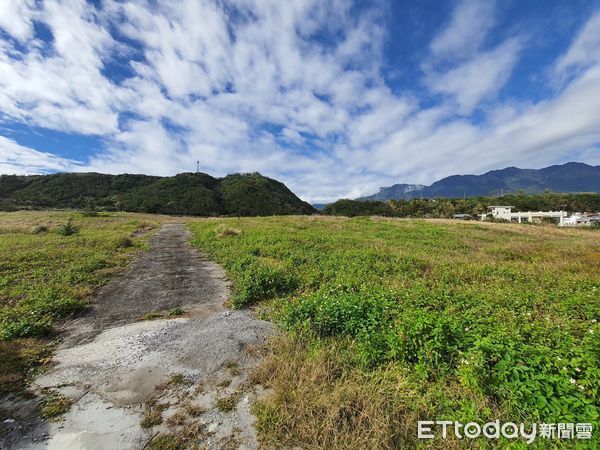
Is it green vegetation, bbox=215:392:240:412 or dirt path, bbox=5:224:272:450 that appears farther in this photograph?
green vegetation, bbox=215:392:240:412

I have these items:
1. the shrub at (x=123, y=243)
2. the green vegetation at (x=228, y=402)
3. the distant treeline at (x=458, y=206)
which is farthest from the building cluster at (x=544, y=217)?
the green vegetation at (x=228, y=402)

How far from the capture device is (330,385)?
3.58 m

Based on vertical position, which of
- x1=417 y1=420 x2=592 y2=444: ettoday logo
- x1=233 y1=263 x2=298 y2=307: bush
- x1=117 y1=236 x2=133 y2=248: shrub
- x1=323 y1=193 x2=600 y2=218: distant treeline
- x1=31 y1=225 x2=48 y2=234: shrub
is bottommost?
x1=417 y1=420 x2=592 y2=444: ettoday logo

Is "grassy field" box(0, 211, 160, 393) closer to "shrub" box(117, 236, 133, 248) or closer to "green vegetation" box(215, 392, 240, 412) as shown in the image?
"shrub" box(117, 236, 133, 248)

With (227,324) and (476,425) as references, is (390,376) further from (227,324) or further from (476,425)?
(227,324)

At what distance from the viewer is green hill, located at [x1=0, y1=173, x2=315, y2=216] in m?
78.0

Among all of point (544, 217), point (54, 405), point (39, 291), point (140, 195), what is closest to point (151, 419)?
point (54, 405)

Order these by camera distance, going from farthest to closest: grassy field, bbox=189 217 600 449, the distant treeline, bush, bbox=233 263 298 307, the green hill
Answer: the distant treeline → the green hill → bush, bbox=233 263 298 307 → grassy field, bbox=189 217 600 449

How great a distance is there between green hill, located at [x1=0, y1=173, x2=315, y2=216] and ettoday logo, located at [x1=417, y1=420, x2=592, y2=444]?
77670mm

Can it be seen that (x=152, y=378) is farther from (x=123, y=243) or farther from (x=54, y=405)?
(x=123, y=243)

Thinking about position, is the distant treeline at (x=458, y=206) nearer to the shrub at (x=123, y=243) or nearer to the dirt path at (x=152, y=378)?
the shrub at (x=123, y=243)

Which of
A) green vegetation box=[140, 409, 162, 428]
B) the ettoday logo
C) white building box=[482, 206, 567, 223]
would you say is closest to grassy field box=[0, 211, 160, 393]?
green vegetation box=[140, 409, 162, 428]

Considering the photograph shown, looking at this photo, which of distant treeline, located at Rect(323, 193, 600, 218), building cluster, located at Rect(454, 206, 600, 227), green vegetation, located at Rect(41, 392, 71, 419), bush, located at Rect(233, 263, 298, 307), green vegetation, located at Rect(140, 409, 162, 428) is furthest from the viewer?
distant treeline, located at Rect(323, 193, 600, 218)

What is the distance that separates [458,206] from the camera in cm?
9731
